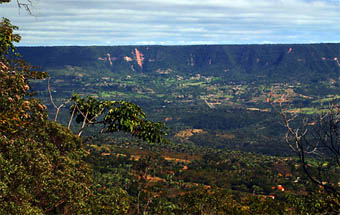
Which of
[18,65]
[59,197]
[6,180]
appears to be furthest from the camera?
[18,65]

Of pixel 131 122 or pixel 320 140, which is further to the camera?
pixel 131 122

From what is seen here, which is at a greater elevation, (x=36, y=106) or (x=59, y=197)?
(x=36, y=106)

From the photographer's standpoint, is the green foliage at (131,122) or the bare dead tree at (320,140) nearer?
the bare dead tree at (320,140)

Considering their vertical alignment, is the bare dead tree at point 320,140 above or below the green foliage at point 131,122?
above

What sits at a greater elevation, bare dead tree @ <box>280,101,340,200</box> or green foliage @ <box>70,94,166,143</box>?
bare dead tree @ <box>280,101,340,200</box>

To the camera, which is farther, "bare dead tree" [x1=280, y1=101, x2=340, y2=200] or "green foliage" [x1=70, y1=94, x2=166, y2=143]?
"green foliage" [x1=70, y1=94, x2=166, y2=143]

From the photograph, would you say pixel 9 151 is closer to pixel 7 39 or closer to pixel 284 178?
pixel 7 39

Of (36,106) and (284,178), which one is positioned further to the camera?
(284,178)

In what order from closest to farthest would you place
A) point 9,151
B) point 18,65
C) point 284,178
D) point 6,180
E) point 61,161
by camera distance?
point 6,180
point 9,151
point 61,161
point 18,65
point 284,178

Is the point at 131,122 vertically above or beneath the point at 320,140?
beneath

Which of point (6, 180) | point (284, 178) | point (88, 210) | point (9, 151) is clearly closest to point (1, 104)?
point (9, 151)

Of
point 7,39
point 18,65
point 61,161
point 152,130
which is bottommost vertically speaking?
point 61,161
